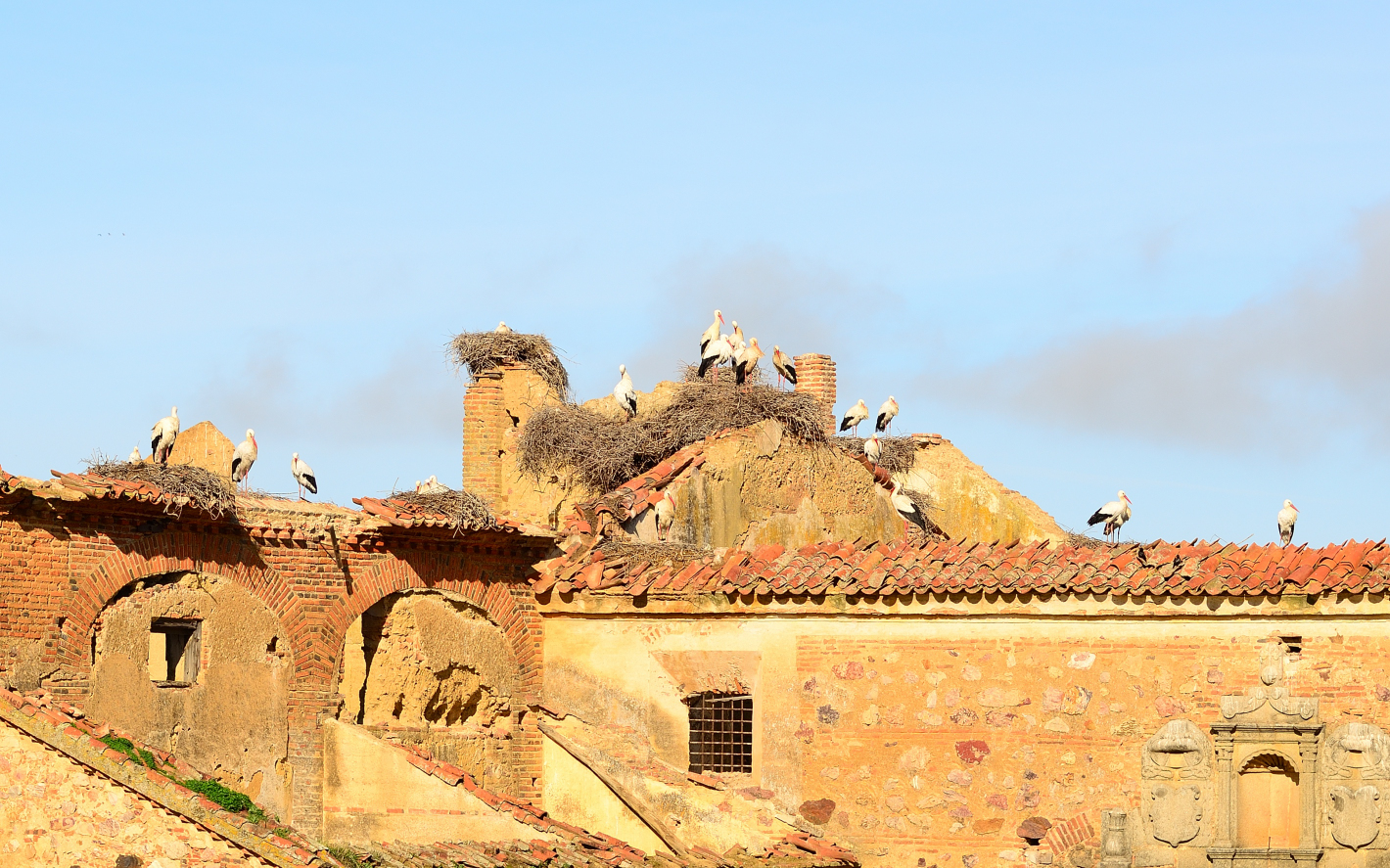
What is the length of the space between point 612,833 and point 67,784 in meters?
5.50

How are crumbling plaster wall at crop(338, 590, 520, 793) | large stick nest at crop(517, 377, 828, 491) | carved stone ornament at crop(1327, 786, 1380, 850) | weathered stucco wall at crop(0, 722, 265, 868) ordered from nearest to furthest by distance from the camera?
weathered stucco wall at crop(0, 722, 265, 868) < carved stone ornament at crop(1327, 786, 1380, 850) < crumbling plaster wall at crop(338, 590, 520, 793) < large stick nest at crop(517, 377, 828, 491)

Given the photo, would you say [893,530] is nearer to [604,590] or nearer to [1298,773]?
[604,590]

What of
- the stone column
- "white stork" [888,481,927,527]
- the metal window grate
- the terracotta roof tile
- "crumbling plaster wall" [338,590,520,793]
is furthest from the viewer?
"white stork" [888,481,927,527]

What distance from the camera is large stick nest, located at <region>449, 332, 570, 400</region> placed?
83.1 ft

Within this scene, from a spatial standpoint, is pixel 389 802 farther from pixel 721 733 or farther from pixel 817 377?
pixel 817 377

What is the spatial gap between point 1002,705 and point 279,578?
21.6 ft

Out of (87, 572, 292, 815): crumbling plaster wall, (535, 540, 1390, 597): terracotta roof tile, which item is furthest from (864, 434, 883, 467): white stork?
(87, 572, 292, 815): crumbling plaster wall

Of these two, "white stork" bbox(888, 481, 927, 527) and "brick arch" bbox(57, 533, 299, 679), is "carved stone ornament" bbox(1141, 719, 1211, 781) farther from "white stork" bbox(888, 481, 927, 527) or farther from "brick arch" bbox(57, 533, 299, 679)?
"brick arch" bbox(57, 533, 299, 679)

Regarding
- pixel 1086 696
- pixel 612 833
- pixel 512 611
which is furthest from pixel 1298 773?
pixel 512 611

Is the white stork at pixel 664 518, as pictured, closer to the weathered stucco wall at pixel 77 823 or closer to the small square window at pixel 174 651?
the small square window at pixel 174 651

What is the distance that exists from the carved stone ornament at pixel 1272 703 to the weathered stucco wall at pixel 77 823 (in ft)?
27.3

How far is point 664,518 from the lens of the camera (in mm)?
21562

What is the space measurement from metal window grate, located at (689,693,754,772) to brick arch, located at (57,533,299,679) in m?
3.82

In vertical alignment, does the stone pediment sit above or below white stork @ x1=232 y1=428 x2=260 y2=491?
below
